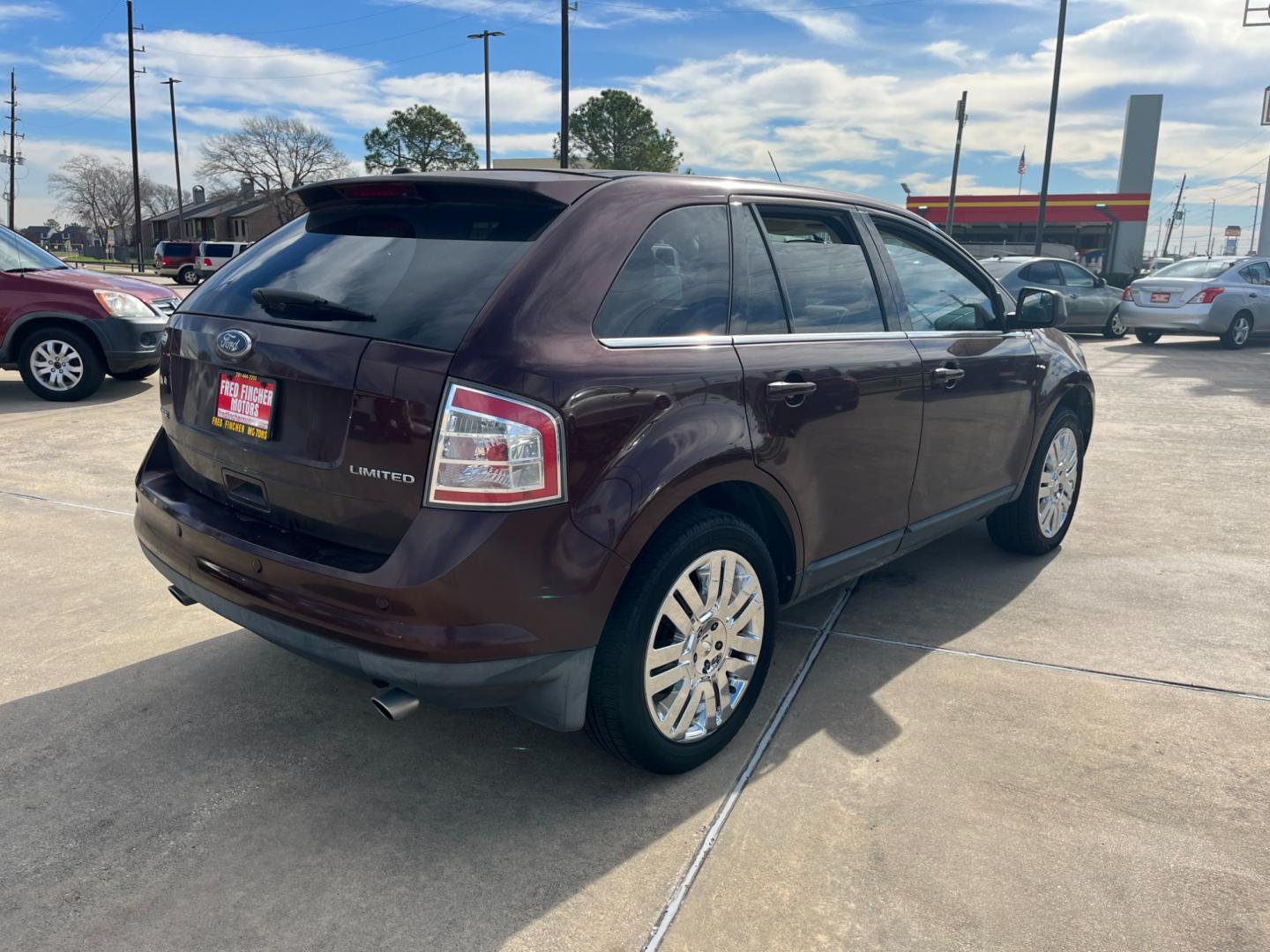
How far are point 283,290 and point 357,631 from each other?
1.05 meters

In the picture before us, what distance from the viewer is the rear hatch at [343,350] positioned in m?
2.35

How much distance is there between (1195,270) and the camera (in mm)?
16219

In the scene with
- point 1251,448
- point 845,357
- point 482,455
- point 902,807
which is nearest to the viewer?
point 482,455

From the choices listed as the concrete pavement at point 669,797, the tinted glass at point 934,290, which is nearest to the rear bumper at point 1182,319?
the concrete pavement at point 669,797

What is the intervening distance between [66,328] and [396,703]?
25.3 feet

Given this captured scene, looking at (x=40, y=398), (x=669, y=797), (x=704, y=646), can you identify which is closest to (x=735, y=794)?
(x=669, y=797)

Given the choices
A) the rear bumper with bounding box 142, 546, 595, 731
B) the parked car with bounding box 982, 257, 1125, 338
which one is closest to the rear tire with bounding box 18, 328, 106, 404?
the rear bumper with bounding box 142, 546, 595, 731

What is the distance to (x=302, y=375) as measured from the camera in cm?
250

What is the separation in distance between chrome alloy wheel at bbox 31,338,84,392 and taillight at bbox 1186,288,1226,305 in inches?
614

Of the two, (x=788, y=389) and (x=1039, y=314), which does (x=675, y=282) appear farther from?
(x=1039, y=314)

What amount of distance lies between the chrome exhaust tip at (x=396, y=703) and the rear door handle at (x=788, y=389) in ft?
4.44

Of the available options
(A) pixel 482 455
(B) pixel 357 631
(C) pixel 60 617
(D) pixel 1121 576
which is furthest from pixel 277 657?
(D) pixel 1121 576

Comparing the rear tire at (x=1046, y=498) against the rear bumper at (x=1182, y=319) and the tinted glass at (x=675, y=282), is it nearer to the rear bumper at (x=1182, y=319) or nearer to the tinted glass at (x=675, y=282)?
the tinted glass at (x=675, y=282)

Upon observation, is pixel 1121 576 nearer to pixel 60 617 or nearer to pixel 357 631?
pixel 357 631
